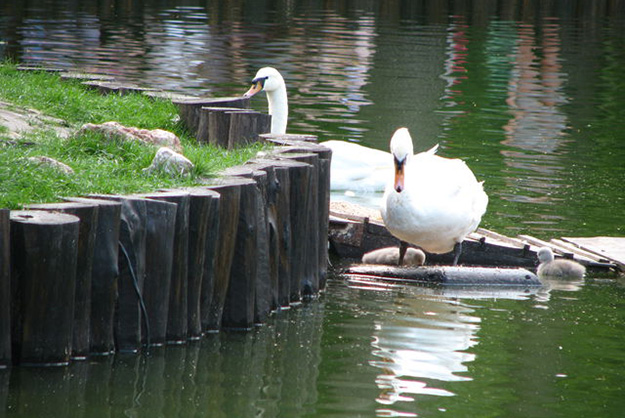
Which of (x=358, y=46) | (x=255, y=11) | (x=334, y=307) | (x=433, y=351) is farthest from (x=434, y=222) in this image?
(x=255, y=11)

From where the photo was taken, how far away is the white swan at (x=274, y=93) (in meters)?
12.2

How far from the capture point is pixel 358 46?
31.6 m

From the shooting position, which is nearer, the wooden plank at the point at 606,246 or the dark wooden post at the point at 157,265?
the dark wooden post at the point at 157,265

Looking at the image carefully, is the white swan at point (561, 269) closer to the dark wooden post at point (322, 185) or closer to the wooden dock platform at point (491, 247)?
the wooden dock platform at point (491, 247)

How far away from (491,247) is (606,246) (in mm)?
1146

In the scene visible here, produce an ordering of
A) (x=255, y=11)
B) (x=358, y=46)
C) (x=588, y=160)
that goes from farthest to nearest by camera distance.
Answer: (x=255, y=11) < (x=358, y=46) < (x=588, y=160)

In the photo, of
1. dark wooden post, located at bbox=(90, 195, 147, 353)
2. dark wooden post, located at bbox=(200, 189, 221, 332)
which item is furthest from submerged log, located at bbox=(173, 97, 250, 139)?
dark wooden post, located at bbox=(90, 195, 147, 353)

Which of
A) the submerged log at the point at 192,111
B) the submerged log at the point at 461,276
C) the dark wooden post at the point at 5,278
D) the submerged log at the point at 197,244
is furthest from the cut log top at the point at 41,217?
the submerged log at the point at 192,111

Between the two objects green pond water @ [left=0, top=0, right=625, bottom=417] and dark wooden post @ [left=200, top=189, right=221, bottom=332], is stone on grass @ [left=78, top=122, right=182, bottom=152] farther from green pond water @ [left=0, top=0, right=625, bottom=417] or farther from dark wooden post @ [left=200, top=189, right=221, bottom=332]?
dark wooden post @ [left=200, top=189, right=221, bottom=332]

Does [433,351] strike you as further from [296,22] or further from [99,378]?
[296,22]

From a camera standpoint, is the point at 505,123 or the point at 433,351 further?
the point at 505,123

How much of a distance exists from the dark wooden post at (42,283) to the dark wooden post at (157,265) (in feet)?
2.13

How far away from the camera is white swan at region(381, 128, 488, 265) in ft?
30.4

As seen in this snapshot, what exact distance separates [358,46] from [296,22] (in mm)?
8437
